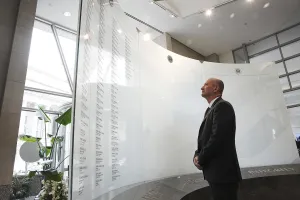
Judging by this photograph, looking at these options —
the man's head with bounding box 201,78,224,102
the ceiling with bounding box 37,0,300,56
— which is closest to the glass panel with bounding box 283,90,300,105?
the ceiling with bounding box 37,0,300,56

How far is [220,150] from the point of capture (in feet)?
4.81

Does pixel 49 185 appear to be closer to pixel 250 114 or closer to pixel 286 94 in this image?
pixel 250 114

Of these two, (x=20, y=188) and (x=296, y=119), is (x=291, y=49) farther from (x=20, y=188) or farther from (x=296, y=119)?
(x=20, y=188)

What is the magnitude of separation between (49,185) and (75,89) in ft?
3.44

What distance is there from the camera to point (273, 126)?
3326 millimetres

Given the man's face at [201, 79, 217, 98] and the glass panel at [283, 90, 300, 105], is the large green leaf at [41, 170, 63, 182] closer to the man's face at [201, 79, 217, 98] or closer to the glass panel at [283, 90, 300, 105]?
the man's face at [201, 79, 217, 98]

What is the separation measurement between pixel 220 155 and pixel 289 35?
554 cm

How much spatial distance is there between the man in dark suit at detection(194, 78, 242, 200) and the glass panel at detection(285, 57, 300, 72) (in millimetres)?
5027

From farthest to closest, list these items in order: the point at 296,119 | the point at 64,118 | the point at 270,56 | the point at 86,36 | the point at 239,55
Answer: the point at 239,55 → the point at 270,56 → the point at 296,119 → the point at 64,118 → the point at 86,36

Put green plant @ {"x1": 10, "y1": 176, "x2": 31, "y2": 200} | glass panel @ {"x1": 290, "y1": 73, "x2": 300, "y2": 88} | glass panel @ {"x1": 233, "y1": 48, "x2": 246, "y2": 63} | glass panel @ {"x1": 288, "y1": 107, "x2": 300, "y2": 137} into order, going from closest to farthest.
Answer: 1. green plant @ {"x1": 10, "y1": 176, "x2": 31, "y2": 200}
2. glass panel @ {"x1": 288, "y1": 107, "x2": 300, "y2": 137}
3. glass panel @ {"x1": 290, "y1": 73, "x2": 300, "y2": 88}
4. glass panel @ {"x1": 233, "y1": 48, "x2": 246, "y2": 63}

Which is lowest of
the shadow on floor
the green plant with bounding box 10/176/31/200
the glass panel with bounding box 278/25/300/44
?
the shadow on floor

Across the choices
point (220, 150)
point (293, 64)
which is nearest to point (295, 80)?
Result: point (293, 64)

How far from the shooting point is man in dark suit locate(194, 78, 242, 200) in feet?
4.65

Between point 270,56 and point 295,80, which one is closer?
point 295,80
